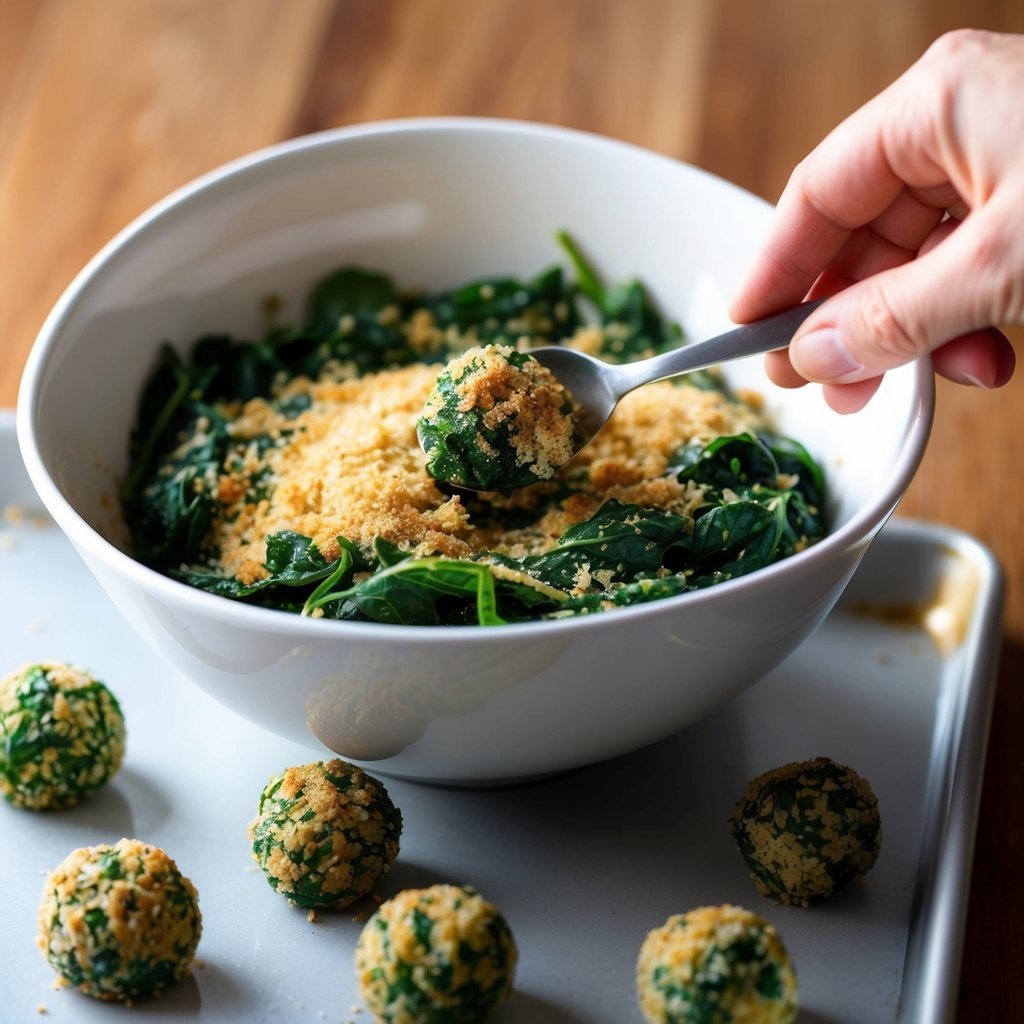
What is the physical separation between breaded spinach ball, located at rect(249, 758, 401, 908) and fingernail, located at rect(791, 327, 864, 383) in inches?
35.9

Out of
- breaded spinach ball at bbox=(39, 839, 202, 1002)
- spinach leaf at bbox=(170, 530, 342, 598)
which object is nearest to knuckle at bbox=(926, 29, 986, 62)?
spinach leaf at bbox=(170, 530, 342, 598)

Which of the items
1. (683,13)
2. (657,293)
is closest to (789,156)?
(683,13)

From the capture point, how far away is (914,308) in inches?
70.8

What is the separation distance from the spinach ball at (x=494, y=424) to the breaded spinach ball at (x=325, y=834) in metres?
0.52

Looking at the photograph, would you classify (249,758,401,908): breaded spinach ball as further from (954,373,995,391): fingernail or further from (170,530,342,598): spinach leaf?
(954,373,995,391): fingernail

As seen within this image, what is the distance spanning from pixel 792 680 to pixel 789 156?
198 centimetres

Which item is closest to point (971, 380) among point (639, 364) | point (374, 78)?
point (639, 364)

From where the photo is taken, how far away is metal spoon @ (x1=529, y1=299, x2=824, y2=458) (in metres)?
2.22

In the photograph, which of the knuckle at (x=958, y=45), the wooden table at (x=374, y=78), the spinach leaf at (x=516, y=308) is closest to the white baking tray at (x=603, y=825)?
the spinach leaf at (x=516, y=308)

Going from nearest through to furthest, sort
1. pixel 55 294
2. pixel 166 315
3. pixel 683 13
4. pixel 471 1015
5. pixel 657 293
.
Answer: pixel 471 1015
pixel 166 315
pixel 657 293
pixel 55 294
pixel 683 13

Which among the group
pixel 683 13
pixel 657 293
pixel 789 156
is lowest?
pixel 657 293

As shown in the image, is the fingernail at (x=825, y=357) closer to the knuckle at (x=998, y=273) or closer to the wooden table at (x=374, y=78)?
the knuckle at (x=998, y=273)

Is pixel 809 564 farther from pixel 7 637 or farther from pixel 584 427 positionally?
pixel 7 637

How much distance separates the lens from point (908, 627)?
8.38 feet
